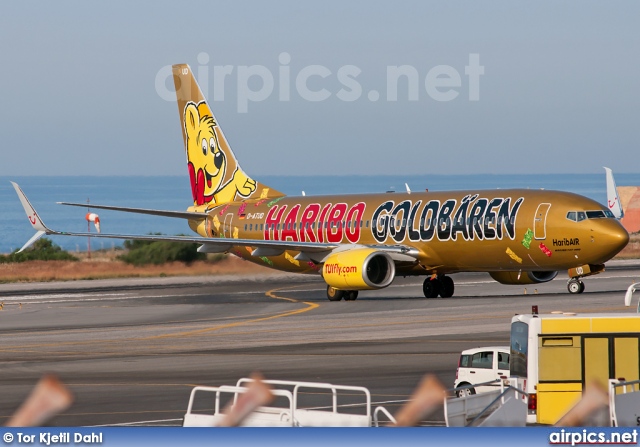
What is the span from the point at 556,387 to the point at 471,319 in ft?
71.2

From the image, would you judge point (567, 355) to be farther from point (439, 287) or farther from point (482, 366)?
point (439, 287)

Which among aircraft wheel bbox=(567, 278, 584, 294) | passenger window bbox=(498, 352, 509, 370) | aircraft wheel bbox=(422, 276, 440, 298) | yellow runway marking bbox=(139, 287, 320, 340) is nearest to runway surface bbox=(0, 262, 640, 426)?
yellow runway marking bbox=(139, 287, 320, 340)

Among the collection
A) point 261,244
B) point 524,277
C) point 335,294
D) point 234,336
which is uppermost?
point 261,244

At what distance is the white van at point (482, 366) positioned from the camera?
24891 mm

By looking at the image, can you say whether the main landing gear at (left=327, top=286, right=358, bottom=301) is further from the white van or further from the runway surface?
the white van

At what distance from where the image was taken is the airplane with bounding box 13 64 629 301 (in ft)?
155

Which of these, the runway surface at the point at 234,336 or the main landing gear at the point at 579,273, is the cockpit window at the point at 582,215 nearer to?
the main landing gear at the point at 579,273

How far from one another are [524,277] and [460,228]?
17.5ft

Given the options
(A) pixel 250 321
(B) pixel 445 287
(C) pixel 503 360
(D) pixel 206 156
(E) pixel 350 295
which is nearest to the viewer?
(C) pixel 503 360

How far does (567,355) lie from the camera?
69.3 feet

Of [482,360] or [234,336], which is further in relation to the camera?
[234,336]

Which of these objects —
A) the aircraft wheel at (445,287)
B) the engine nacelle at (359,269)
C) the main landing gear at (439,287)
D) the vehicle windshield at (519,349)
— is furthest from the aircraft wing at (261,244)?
the vehicle windshield at (519,349)

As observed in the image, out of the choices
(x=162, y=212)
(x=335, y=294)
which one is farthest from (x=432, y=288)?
(x=162, y=212)

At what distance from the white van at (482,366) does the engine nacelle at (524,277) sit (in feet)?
88.1
